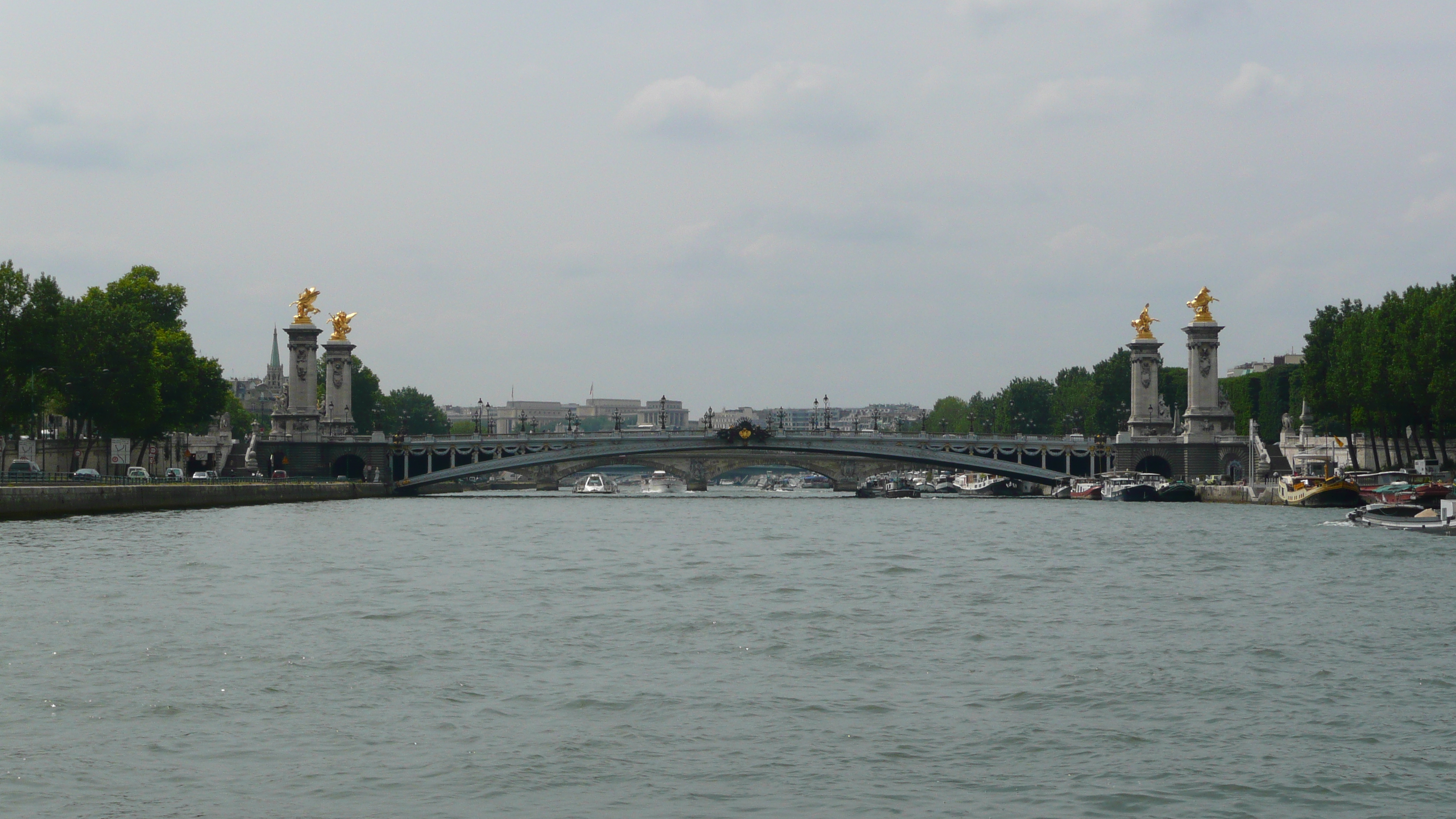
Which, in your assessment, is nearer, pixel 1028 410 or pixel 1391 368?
pixel 1391 368

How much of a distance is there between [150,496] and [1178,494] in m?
46.7

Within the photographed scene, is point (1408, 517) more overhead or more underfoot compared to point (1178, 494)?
more underfoot

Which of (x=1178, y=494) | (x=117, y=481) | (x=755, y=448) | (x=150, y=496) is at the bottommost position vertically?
(x=1178, y=494)

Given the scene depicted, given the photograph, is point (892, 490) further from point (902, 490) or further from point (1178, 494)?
point (1178, 494)

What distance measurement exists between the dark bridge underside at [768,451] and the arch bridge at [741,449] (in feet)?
0.23

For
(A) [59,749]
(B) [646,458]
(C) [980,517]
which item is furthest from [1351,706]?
(B) [646,458]

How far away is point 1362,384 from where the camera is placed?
72125mm

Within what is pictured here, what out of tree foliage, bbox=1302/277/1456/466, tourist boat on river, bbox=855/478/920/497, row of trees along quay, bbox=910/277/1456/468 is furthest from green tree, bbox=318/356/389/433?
tree foliage, bbox=1302/277/1456/466

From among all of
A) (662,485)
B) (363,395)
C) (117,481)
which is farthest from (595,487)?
(117,481)

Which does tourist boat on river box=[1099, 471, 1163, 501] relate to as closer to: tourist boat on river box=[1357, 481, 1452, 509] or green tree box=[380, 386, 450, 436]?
tourist boat on river box=[1357, 481, 1452, 509]

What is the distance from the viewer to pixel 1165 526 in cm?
5450

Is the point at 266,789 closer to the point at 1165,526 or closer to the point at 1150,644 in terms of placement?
the point at 1150,644

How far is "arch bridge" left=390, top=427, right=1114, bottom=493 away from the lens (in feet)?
293

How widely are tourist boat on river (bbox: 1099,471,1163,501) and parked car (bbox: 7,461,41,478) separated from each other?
49.0 m
